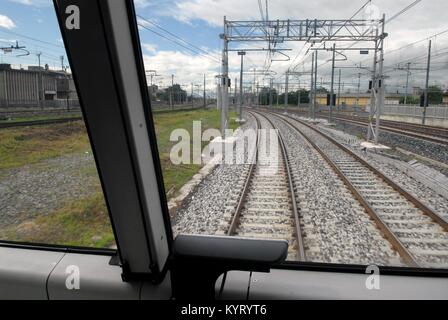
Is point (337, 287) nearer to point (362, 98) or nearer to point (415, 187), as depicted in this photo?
point (415, 187)

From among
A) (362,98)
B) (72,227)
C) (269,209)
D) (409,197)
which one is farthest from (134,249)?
(362,98)

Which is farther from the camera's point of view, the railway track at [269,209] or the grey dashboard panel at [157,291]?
the railway track at [269,209]

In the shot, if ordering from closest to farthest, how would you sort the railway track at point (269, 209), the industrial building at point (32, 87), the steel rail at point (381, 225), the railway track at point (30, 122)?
1. the industrial building at point (32, 87)
2. the railway track at point (30, 122)
3. the steel rail at point (381, 225)
4. the railway track at point (269, 209)

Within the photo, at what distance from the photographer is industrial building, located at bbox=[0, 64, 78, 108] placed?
5.85 ft

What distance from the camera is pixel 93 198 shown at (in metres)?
2.07

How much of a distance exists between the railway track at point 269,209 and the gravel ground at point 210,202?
0.18 meters

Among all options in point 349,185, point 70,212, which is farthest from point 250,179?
point 70,212

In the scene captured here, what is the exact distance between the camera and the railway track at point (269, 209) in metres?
3.79

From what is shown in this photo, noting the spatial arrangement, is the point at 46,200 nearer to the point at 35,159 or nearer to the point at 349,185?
the point at 35,159

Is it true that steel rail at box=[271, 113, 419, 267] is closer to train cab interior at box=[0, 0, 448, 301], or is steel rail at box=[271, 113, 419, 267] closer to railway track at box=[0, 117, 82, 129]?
train cab interior at box=[0, 0, 448, 301]

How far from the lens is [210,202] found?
5156 mm

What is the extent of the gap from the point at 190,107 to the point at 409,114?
19209mm

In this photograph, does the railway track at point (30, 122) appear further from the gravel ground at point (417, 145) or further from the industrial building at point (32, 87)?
the gravel ground at point (417, 145)

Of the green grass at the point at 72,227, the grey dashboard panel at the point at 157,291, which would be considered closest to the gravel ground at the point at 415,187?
the grey dashboard panel at the point at 157,291
